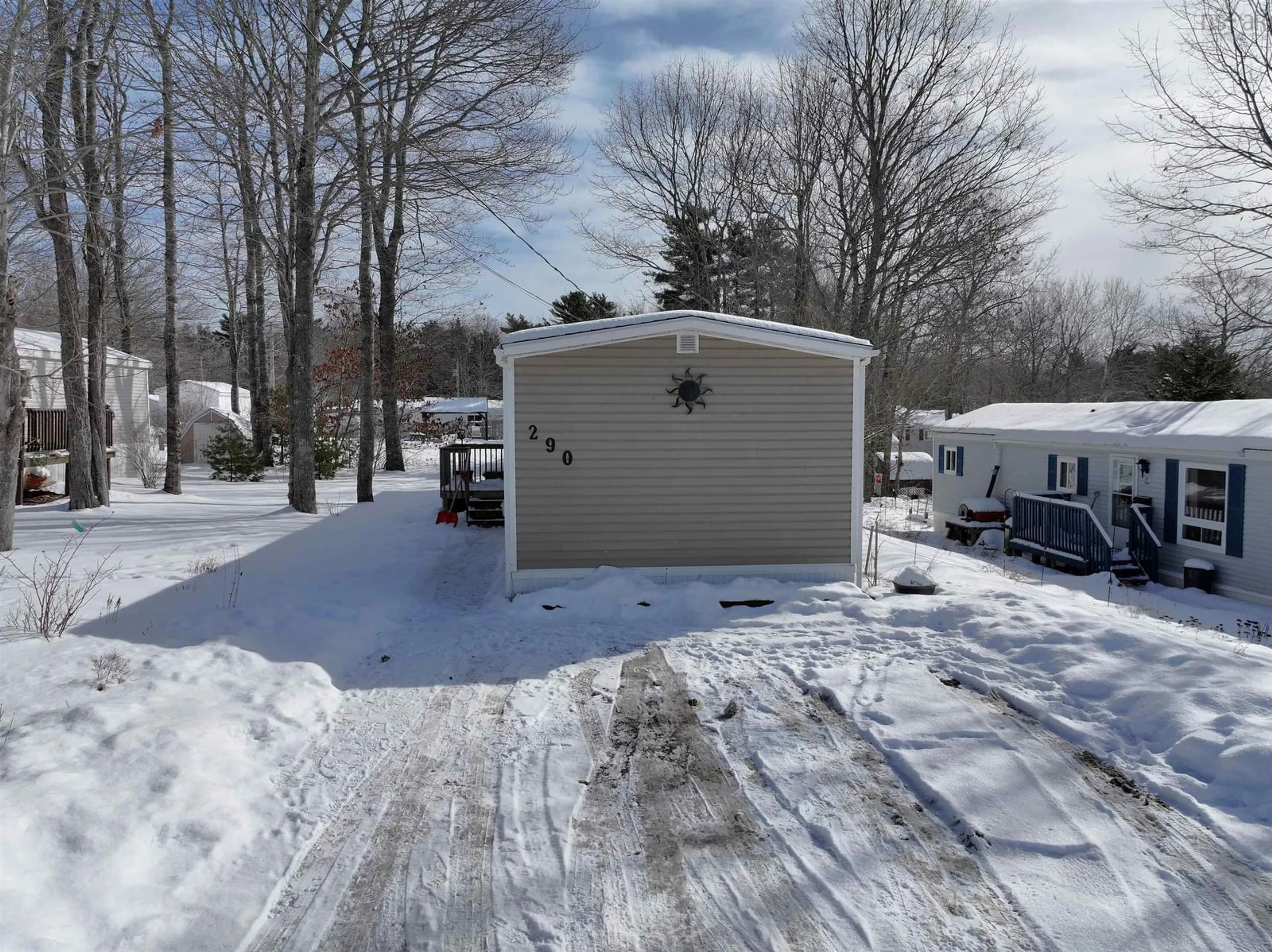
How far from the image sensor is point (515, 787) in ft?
12.9

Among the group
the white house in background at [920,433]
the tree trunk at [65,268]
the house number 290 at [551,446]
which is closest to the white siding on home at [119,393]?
the tree trunk at [65,268]

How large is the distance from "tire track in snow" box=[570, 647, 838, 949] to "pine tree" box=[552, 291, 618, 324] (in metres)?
27.1

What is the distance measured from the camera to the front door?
13.3 meters

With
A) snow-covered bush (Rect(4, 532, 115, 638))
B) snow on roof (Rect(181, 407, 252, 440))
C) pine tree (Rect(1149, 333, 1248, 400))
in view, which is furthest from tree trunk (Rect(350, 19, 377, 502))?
pine tree (Rect(1149, 333, 1248, 400))

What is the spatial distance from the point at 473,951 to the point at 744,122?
22246 millimetres

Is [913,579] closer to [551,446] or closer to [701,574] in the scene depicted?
[701,574]

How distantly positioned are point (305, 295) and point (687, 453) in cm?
705

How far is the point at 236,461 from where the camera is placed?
62.2 ft

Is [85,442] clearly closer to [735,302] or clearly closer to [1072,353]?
[735,302]

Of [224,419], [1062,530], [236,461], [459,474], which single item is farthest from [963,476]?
[224,419]

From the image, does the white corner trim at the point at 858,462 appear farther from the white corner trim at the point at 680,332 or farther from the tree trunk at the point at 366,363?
the tree trunk at the point at 366,363

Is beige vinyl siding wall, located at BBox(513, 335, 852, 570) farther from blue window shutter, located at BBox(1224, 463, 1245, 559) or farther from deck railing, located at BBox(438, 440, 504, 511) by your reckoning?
blue window shutter, located at BBox(1224, 463, 1245, 559)

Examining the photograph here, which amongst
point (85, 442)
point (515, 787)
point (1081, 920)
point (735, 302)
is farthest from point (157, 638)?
point (735, 302)

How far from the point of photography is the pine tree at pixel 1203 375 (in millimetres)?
19828
